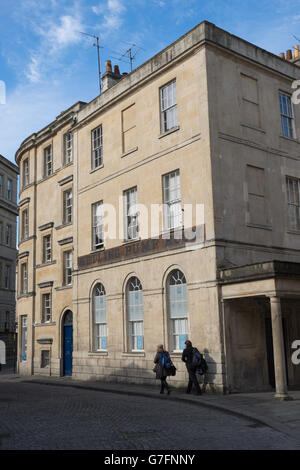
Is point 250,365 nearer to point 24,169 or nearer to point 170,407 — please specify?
point 170,407

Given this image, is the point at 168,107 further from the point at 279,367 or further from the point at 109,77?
the point at 279,367

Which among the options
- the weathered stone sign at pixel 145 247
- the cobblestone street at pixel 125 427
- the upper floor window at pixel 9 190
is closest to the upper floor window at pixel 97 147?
the weathered stone sign at pixel 145 247

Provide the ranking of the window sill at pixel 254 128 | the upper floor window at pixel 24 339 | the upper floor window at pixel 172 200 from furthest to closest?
the upper floor window at pixel 24 339, the upper floor window at pixel 172 200, the window sill at pixel 254 128

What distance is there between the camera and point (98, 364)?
2180 cm

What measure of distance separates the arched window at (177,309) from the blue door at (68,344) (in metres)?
8.21

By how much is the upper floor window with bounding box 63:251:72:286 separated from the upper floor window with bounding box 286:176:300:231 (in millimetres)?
11447

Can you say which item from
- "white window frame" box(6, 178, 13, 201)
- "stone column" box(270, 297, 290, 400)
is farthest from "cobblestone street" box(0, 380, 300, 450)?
"white window frame" box(6, 178, 13, 201)

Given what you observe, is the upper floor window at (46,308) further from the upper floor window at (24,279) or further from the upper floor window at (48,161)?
the upper floor window at (48,161)

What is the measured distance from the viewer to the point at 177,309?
1820 centimetres

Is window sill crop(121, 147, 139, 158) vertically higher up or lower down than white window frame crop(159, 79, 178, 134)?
lower down

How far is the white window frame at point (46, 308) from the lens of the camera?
2703 cm

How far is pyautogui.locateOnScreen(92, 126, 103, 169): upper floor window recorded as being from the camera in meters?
23.8

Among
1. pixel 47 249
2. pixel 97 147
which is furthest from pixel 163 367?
pixel 47 249

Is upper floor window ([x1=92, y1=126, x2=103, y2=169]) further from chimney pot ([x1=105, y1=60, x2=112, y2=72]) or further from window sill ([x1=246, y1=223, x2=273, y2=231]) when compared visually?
window sill ([x1=246, y1=223, x2=273, y2=231])
